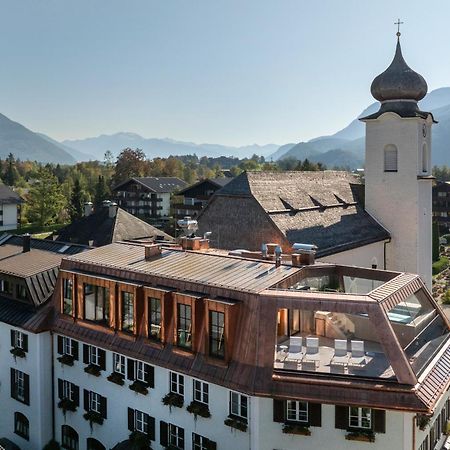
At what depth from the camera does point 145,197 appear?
97.1 metres

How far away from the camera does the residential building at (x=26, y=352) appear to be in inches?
933

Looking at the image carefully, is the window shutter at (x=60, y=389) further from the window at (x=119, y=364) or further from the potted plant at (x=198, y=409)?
the potted plant at (x=198, y=409)

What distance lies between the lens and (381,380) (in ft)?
51.7

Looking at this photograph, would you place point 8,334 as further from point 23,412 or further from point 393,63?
point 393,63

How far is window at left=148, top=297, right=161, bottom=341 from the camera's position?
19.7 meters

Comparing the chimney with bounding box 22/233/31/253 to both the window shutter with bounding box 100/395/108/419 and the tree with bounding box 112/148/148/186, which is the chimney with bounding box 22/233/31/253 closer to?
the window shutter with bounding box 100/395/108/419

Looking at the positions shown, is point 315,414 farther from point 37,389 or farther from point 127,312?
point 37,389

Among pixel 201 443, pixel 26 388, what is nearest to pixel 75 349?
pixel 26 388

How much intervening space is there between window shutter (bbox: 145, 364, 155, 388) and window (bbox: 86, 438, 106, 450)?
4004mm

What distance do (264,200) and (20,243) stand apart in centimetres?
1383

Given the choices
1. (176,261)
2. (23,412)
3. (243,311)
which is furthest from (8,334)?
(243,311)

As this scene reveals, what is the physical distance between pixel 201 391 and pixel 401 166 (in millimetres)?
25502

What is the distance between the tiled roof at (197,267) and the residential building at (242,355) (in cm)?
10

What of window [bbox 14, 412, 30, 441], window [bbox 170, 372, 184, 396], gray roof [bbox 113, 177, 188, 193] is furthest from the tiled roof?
gray roof [bbox 113, 177, 188, 193]
